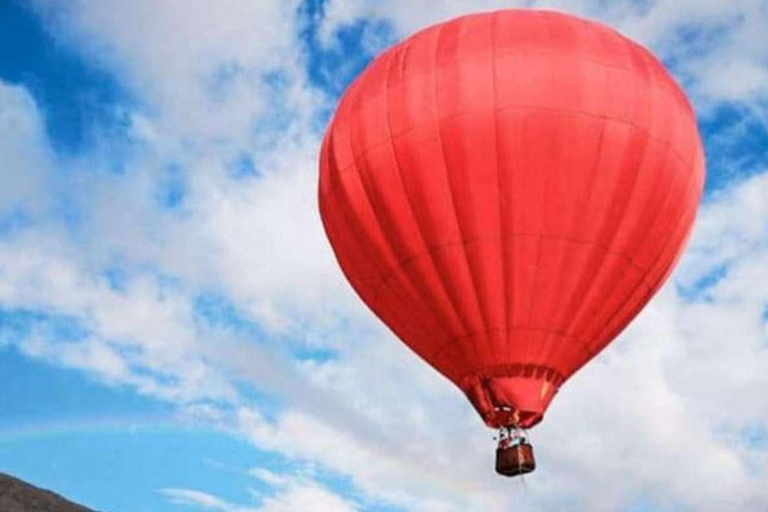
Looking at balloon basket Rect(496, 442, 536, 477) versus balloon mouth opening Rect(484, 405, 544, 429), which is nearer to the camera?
balloon basket Rect(496, 442, 536, 477)

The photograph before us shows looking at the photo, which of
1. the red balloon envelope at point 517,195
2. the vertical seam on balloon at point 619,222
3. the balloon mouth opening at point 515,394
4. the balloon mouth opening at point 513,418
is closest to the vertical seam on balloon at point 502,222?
the red balloon envelope at point 517,195

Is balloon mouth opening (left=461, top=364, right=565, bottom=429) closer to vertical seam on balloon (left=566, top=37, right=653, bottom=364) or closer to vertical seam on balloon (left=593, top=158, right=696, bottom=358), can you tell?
vertical seam on balloon (left=566, top=37, right=653, bottom=364)

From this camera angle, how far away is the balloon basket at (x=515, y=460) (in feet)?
74.2

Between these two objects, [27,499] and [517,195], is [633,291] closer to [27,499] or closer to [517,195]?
[517,195]

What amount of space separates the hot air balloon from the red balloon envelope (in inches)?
1.3

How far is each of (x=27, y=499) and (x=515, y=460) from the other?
76.8 feet

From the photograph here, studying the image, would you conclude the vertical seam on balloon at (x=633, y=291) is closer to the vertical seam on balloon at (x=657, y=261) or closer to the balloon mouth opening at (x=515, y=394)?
the vertical seam on balloon at (x=657, y=261)

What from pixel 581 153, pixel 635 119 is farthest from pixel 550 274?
pixel 635 119

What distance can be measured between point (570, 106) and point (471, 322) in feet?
20.1

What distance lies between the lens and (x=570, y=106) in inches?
917

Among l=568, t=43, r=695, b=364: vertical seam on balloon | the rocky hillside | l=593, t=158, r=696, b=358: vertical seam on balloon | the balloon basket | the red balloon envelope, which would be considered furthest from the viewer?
the rocky hillside

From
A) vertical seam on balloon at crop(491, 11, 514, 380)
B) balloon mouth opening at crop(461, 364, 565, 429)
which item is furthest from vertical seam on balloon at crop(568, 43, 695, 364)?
vertical seam on balloon at crop(491, 11, 514, 380)

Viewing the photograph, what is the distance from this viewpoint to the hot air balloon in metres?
23.2

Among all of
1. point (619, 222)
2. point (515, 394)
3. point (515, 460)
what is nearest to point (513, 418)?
point (515, 394)
